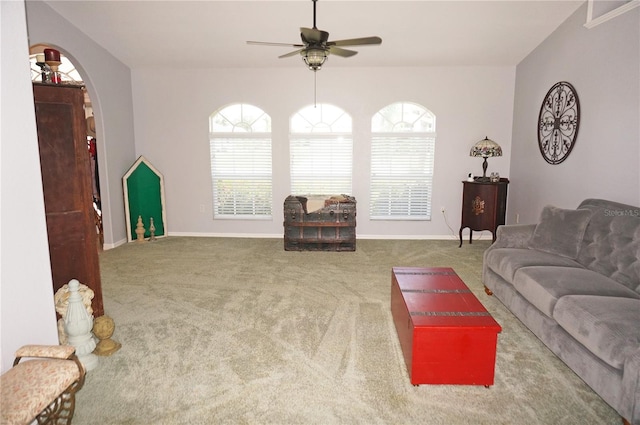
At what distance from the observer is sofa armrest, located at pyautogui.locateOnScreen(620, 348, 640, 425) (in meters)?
1.73

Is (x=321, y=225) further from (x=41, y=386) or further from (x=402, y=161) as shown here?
(x=41, y=386)

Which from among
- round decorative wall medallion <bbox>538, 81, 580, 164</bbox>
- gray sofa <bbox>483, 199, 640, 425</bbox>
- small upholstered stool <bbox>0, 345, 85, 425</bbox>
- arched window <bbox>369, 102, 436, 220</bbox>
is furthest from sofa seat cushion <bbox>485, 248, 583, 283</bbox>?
small upholstered stool <bbox>0, 345, 85, 425</bbox>

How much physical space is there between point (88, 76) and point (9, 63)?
341 cm

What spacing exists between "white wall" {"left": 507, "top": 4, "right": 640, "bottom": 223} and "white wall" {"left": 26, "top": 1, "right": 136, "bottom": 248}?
18.4 ft

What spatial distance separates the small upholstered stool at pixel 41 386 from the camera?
56.6 inches

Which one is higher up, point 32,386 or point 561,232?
point 561,232

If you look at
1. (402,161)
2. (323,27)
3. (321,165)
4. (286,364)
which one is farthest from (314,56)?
(402,161)

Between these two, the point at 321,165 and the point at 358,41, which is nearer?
the point at 358,41

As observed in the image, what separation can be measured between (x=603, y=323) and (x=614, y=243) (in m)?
1.08

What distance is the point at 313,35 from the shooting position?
290 centimetres

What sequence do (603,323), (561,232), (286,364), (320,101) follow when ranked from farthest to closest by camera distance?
(320,101), (561,232), (286,364), (603,323)

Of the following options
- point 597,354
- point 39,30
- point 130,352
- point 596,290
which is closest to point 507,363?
point 597,354

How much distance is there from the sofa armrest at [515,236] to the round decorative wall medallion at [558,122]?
1234mm

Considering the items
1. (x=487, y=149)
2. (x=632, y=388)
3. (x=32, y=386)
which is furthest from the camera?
(x=487, y=149)
